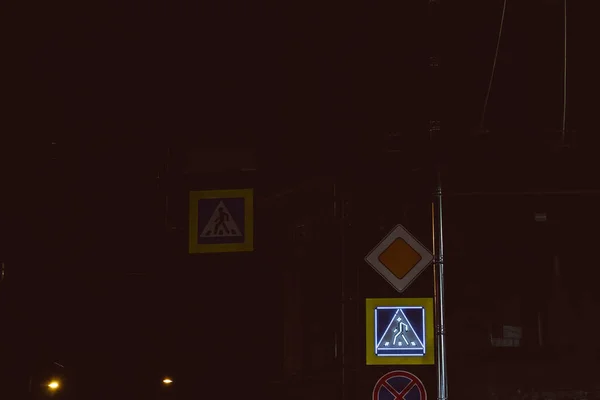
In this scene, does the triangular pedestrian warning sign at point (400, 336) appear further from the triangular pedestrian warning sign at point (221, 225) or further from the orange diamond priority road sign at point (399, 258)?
the triangular pedestrian warning sign at point (221, 225)

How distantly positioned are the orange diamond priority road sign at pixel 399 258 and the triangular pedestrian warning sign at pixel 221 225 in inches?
91.0

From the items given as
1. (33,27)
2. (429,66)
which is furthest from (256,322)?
(33,27)

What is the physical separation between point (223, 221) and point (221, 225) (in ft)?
0.16

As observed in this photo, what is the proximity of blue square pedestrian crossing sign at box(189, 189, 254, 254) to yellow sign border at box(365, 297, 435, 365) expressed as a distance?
6.87 ft

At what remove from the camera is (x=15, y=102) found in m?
11.1

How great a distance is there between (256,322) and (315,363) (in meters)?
0.86

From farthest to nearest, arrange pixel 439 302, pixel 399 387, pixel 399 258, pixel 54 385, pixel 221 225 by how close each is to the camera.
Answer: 1. pixel 54 385
2. pixel 221 225
3. pixel 439 302
4. pixel 399 258
5. pixel 399 387

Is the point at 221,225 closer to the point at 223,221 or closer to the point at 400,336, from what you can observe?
the point at 223,221

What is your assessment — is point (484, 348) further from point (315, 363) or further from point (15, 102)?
point (15, 102)

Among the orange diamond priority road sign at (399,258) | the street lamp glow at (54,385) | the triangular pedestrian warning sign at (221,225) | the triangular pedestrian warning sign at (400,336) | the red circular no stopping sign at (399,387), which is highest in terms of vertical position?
the triangular pedestrian warning sign at (221,225)

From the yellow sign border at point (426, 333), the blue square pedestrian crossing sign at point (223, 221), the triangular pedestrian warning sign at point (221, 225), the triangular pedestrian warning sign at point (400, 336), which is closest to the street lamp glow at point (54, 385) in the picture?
the blue square pedestrian crossing sign at point (223, 221)

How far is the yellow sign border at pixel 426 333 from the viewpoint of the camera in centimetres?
779

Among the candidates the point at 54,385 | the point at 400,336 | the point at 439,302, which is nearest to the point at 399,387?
the point at 400,336

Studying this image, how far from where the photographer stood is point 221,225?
32.1ft
